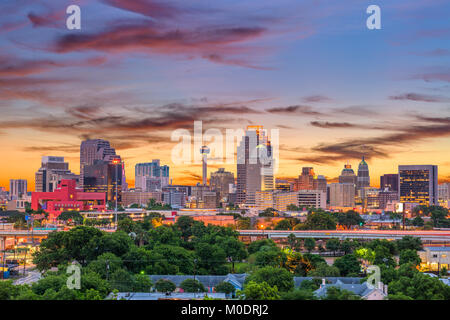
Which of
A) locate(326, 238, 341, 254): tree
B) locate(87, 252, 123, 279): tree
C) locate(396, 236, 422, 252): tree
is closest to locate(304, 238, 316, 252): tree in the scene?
locate(326, 238, 341, 254): tree

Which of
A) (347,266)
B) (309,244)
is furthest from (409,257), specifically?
(309,244)

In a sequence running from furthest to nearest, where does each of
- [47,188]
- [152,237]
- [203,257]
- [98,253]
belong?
[47,188] < [152,237] < [203,257] < [98,253]

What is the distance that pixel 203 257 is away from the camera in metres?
25.6

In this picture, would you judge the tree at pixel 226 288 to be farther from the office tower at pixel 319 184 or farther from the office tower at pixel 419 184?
the office tower at pixel 319 184

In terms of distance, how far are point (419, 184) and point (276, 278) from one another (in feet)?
338

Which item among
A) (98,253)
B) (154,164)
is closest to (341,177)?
(154,164)

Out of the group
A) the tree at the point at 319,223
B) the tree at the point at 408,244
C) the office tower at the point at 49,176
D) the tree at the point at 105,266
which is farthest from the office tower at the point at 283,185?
the tree at the point at 105,266

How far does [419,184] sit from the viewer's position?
109938 mm

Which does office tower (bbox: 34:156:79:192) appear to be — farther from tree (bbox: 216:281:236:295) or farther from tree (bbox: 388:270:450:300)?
tree (bbox: 388:270:450:300)

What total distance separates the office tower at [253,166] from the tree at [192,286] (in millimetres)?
97074
